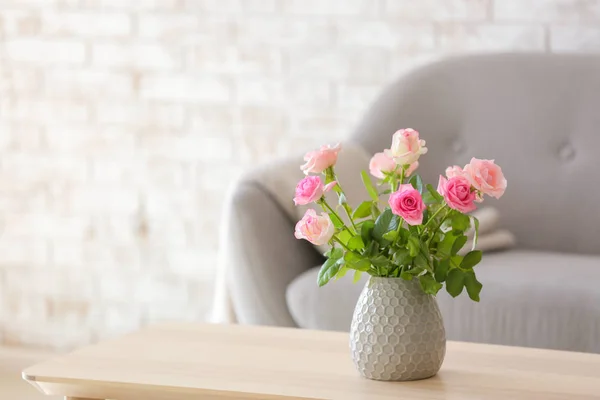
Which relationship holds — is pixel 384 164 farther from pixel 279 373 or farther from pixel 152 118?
pixel 152 118

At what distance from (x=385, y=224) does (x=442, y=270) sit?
96 millimetres

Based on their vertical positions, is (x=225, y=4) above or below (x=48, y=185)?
above

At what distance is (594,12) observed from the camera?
8.23 feet

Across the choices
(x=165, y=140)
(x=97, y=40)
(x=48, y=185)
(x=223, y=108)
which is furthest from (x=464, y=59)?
(x=48, y=185)

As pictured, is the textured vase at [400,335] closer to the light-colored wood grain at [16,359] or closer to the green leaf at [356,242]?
the green leaf at [356,242]

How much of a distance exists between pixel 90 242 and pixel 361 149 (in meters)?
1.01

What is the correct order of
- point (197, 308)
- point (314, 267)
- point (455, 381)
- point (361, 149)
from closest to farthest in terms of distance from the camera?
1. point (455, 381)
2. point (314, 267)
3. point (361, 149)
4. point (197, 308)

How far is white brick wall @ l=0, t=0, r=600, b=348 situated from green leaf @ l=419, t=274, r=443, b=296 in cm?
150

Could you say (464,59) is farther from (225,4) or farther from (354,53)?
(225,4)

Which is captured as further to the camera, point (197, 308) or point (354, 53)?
point (197, 308)

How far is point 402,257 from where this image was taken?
122cm

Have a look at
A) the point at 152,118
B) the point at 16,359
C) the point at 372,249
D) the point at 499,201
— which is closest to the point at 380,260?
the point at 372,249

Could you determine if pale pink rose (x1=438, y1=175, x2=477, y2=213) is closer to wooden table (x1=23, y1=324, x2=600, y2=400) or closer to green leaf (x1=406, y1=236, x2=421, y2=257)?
green leaf (x1=406, y1=236, x2=421, y2=257)

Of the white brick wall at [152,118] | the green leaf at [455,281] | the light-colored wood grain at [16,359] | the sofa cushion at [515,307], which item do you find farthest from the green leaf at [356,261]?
the light-colored wood grain at [16,359]
